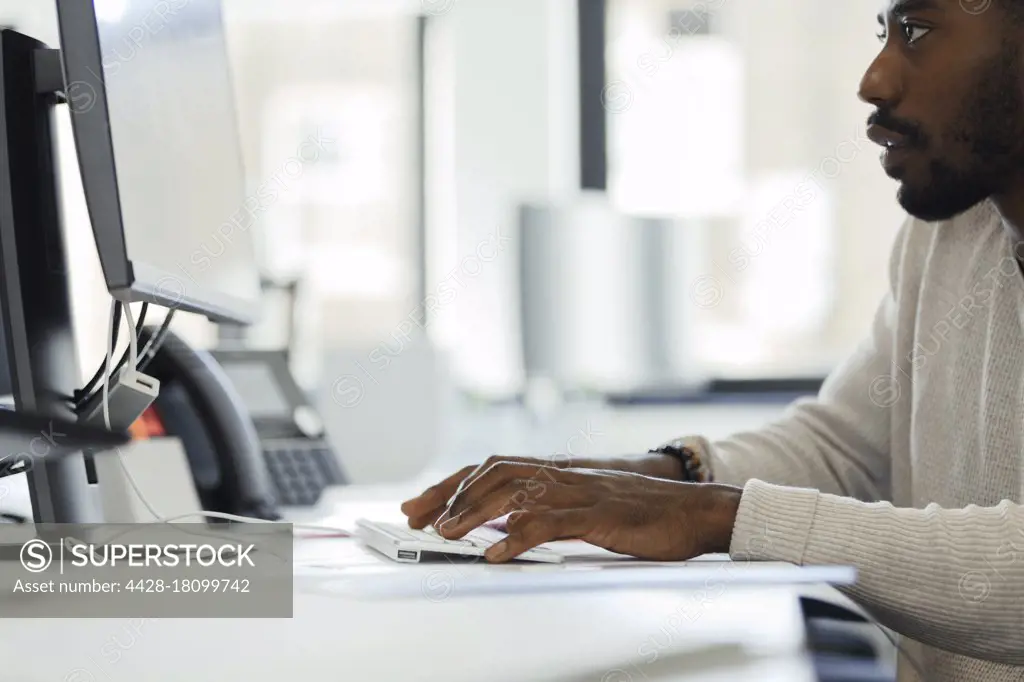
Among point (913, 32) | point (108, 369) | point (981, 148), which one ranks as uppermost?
point (913, 32)

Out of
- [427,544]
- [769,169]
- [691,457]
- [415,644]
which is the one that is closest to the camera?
[415,644]

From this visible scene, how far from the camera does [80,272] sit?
91 cm

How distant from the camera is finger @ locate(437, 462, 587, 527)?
2.74 ft

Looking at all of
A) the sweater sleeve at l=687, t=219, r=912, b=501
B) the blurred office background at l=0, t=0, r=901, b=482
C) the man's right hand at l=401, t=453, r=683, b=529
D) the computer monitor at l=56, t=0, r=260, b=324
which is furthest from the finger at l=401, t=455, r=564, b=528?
the blurred office background at l=0, t=0, r=901, b=482

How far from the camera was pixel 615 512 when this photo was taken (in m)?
0.80

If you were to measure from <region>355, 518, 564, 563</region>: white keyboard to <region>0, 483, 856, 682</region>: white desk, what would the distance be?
0.02 m

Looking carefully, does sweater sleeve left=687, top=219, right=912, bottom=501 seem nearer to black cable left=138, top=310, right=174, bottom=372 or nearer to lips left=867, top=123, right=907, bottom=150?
lips left=867, top=123, right=907, bottom=150

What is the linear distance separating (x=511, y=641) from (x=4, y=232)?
17.6 inches

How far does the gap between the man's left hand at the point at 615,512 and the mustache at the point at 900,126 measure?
0.56m

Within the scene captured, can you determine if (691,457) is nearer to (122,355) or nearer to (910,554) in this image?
(910,554)

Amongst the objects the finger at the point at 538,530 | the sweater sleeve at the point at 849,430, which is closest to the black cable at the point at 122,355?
the finger at the point at 538,530

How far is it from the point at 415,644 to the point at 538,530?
14 cm

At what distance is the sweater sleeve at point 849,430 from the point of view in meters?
1.23

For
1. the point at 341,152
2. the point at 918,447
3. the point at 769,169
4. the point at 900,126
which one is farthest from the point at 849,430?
the point at 341,152
